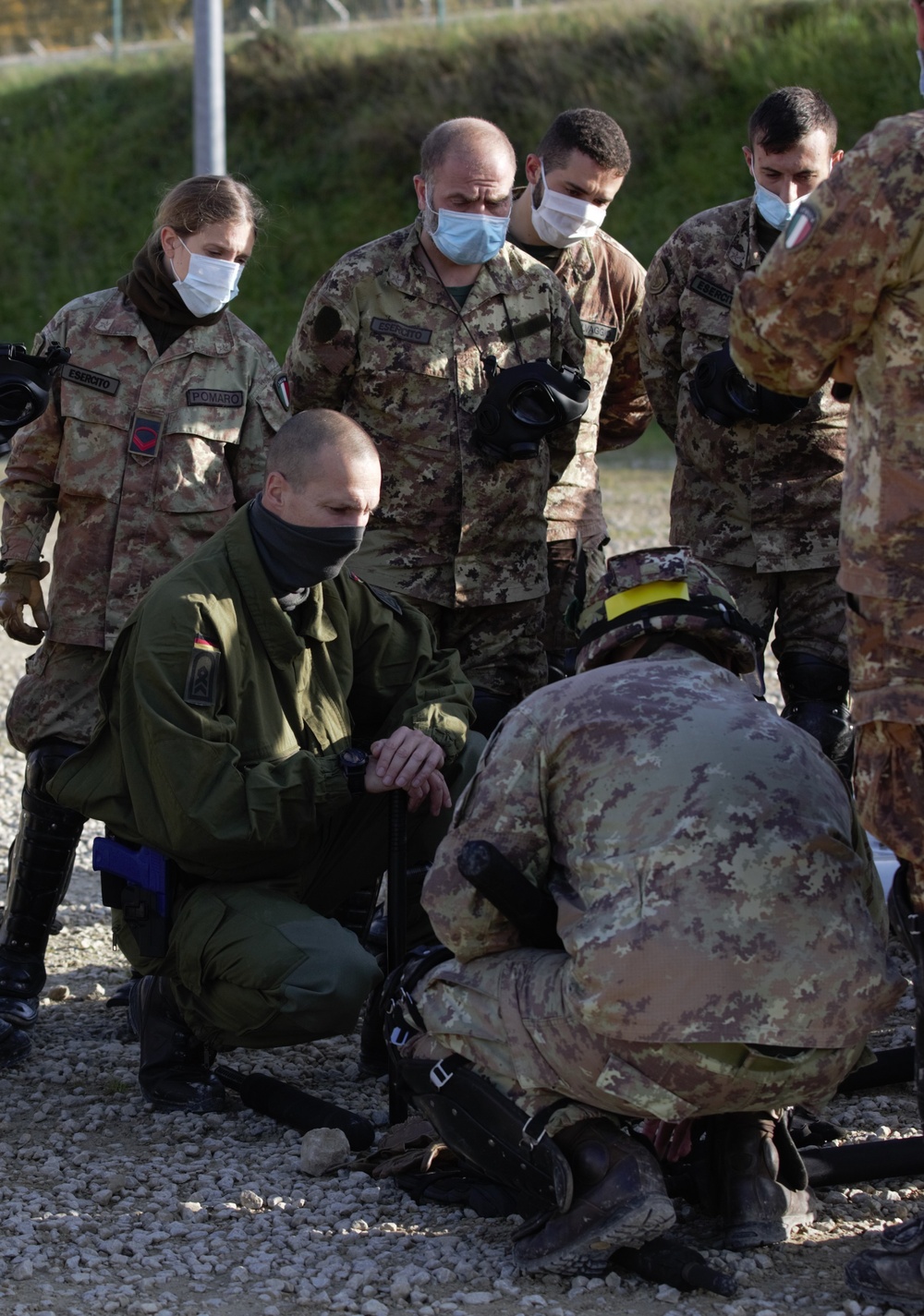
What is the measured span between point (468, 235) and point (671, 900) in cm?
274

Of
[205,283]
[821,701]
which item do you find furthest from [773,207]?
[205,283]

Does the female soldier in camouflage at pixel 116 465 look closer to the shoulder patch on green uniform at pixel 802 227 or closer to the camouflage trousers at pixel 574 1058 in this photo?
the camouflage trousers at pixel 574 1058

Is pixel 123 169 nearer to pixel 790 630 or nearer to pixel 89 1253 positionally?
pixel 790 630

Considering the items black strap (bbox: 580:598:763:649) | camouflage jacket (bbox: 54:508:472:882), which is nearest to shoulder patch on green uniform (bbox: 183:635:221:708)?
camouflage jacket (bbox: 54:508:472:882)

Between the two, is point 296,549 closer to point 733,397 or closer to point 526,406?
point 526,406

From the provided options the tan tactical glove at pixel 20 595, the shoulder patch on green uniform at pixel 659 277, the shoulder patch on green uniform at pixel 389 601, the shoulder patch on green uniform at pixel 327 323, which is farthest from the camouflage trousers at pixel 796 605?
the tan tactical glove at pixel 20 595

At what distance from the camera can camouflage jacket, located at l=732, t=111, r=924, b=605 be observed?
9.41ft

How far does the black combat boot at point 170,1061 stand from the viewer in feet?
13.6

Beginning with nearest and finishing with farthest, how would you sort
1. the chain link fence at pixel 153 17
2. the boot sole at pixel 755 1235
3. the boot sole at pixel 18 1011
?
the boot sole at pixel 755 1235
the boot sole at pixel 18 1011
the chain link fence at pixel 153 17

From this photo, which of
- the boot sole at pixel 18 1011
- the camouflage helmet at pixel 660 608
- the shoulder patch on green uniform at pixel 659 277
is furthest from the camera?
the shoulder patch on green uniform at pixel 659 277

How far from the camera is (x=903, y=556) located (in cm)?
298

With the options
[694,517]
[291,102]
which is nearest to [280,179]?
[291,102]

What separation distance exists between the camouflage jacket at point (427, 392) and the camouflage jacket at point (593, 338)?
374 mm

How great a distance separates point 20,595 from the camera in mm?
4879
